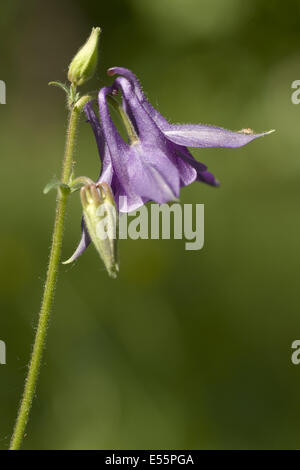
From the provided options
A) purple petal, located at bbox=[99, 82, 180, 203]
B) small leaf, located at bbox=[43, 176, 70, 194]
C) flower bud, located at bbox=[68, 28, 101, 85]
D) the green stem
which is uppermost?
flower bud, located at bbox=[68, 28, 101, 85]

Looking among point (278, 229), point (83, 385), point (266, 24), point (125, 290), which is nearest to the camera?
point (83, 385)

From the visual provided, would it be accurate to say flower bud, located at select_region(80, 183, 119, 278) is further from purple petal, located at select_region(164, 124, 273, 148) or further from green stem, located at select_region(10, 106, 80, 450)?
purple petal, located at select_region(164, 124, 273, 148)

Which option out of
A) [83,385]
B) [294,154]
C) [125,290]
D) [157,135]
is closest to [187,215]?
[125,290]

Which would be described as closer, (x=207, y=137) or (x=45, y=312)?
(x=45, y=312)

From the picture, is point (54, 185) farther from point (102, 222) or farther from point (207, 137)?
point (207, 137)

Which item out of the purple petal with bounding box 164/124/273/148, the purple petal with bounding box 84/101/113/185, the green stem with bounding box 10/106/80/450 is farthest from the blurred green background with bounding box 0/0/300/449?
the purple petal with bounding box 164/124/273/148

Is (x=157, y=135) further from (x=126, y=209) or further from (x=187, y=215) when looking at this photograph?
(x=187, y=215)

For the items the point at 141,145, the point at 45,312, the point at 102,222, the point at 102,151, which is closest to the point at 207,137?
the point at 141,145
